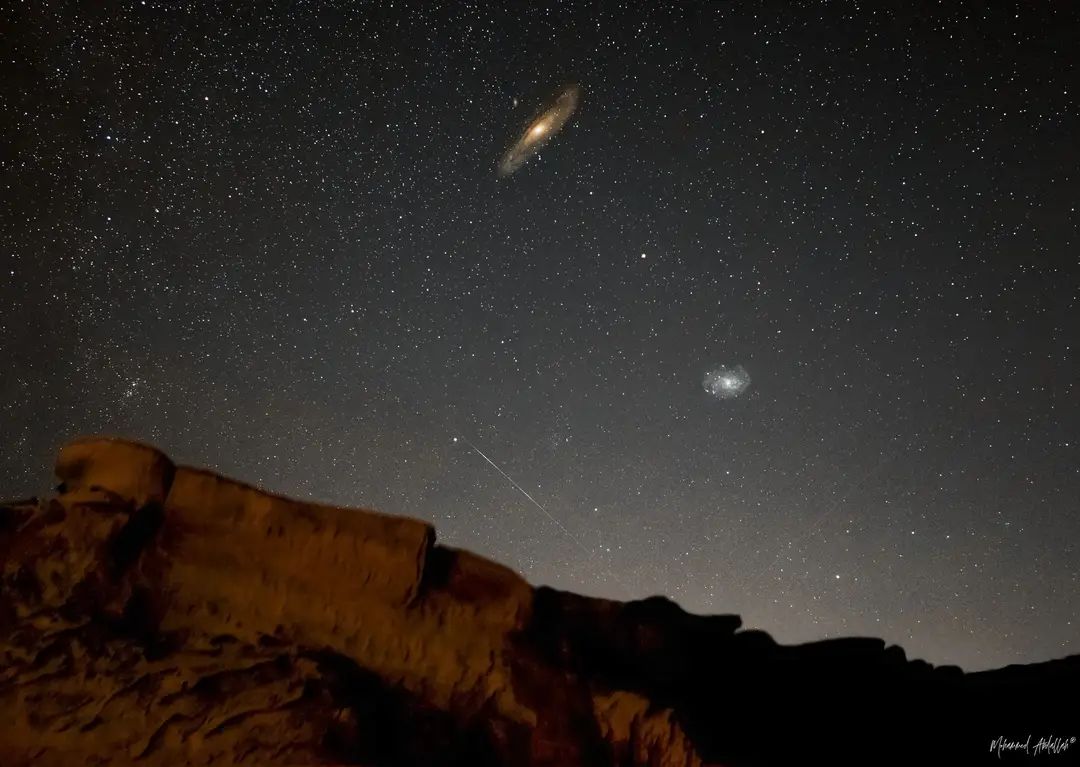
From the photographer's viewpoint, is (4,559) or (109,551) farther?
(109,551)

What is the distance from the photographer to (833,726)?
35.3ft

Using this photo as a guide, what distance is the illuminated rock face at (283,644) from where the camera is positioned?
461 cm

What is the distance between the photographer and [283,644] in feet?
18.5

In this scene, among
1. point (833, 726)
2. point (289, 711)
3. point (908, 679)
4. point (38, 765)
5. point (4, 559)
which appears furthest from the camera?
point (908, 679)

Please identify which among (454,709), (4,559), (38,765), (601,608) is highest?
(601,608)

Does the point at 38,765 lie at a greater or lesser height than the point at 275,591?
lesser

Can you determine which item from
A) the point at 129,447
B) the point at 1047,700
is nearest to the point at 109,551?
the point at 129,447

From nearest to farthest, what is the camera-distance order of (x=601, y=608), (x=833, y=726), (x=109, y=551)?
(x=109, y=551), (x=601, y=608), (x=833, y=726)

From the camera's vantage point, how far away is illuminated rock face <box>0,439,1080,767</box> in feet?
15.1

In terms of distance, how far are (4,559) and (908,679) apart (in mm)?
14046

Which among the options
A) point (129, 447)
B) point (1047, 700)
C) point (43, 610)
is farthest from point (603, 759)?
point (1047, 700)

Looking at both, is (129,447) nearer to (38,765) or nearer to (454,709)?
(38,765)

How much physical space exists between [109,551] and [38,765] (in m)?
1.66

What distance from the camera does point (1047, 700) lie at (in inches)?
498
